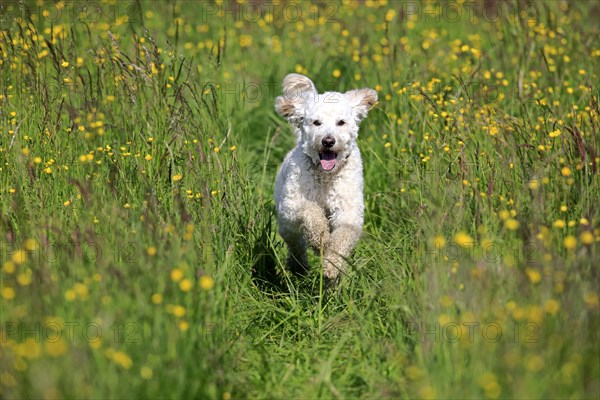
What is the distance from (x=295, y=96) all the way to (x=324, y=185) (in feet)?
2.34

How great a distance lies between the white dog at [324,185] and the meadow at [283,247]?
20 cm

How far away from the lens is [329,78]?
7.61m

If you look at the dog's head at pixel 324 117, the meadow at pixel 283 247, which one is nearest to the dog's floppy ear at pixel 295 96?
the dog's head at pixel 324 117

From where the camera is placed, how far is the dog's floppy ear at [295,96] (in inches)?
221

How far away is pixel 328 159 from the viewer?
17.3 feet

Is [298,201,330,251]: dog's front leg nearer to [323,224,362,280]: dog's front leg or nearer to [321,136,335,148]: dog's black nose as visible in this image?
[323,224,362,280]: dog's front leg

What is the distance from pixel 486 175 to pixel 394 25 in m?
3.97

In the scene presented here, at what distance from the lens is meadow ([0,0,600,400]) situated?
3.41 metres

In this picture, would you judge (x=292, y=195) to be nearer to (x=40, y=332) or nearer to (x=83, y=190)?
(x=83, y=190)

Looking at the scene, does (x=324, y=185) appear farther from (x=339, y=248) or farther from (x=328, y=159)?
(x=339, y=248)

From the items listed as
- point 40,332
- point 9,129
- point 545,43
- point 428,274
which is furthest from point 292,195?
point 545,43

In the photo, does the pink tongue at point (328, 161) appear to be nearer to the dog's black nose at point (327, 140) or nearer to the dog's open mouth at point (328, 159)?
the dog's open mouth at point (328, 159)

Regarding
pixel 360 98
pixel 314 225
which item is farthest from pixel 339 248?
pixel 360 98

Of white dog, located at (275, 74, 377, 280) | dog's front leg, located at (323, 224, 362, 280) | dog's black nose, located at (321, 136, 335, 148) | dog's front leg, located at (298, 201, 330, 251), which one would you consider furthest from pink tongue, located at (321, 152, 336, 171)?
dog's front leg, located at (323, 224, 362, 280)
